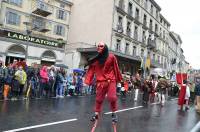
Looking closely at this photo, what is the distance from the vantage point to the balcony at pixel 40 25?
39.9 metres

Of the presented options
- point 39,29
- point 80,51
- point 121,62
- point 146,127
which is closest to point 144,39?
point 121,62

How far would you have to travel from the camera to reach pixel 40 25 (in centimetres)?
4081

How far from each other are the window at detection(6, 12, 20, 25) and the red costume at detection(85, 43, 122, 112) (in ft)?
105

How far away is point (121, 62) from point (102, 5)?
891 cm

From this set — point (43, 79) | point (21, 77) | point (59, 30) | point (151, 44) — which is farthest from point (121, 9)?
point (21, 77)

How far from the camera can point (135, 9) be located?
4809 cm

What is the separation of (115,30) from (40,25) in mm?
10583

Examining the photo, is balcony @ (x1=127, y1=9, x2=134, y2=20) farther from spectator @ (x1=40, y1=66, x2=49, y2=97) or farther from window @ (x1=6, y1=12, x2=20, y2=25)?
spectator @ (x1=40, y1=66, x2=49, y2=97)

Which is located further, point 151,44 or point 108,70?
point 151,44

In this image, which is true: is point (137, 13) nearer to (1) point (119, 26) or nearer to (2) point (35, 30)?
(1) point (119, 26)

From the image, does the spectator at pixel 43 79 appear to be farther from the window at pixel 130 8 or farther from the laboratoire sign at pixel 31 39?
the window at pixel 130 8

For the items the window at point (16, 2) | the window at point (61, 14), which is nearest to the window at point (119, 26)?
the window at point (61, 14)

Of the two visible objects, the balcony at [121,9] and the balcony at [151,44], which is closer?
the balcony at [121,9]

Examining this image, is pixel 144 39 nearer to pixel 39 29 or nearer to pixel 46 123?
pixel 39 29
